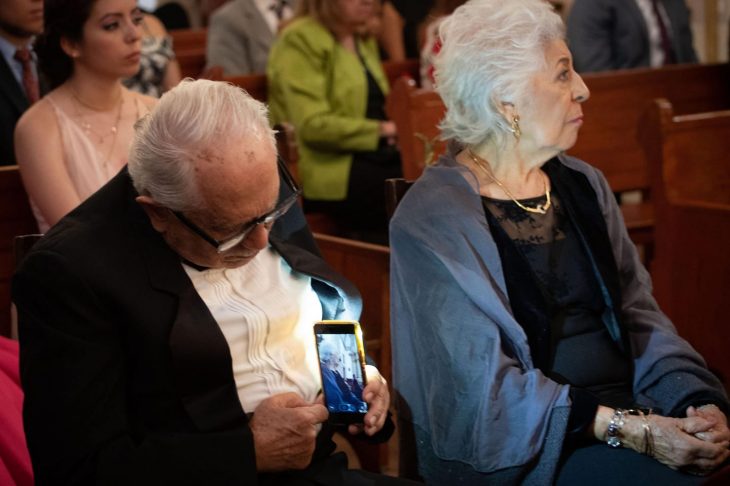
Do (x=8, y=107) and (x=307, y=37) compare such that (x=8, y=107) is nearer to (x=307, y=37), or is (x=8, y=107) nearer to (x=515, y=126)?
(x=307, y=37)

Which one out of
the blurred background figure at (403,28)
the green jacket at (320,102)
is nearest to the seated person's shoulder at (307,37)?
the green jacket at (320,102)

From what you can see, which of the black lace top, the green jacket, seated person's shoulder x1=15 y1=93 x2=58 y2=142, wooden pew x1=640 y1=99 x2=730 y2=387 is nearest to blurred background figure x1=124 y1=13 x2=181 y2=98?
the green jacket

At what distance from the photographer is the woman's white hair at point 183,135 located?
1989mm

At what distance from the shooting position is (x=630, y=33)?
6.09m

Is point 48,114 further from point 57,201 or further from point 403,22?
point 403,22

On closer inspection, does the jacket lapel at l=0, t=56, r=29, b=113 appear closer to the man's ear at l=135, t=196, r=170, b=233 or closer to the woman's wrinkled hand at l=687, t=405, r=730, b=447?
the man's ear at l=135, t=196, r=170, b=233

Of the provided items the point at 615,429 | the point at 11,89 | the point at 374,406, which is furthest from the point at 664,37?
the point at 374,406

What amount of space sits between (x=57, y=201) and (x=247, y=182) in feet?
4.59

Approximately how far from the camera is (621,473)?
7.71 ft

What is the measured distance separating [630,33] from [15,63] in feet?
11.2

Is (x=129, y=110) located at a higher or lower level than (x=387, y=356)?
higher

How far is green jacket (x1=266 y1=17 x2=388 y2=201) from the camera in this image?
488 cm

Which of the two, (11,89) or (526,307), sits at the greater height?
(11,89)

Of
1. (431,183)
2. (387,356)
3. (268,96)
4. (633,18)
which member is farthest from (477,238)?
(633,18)
